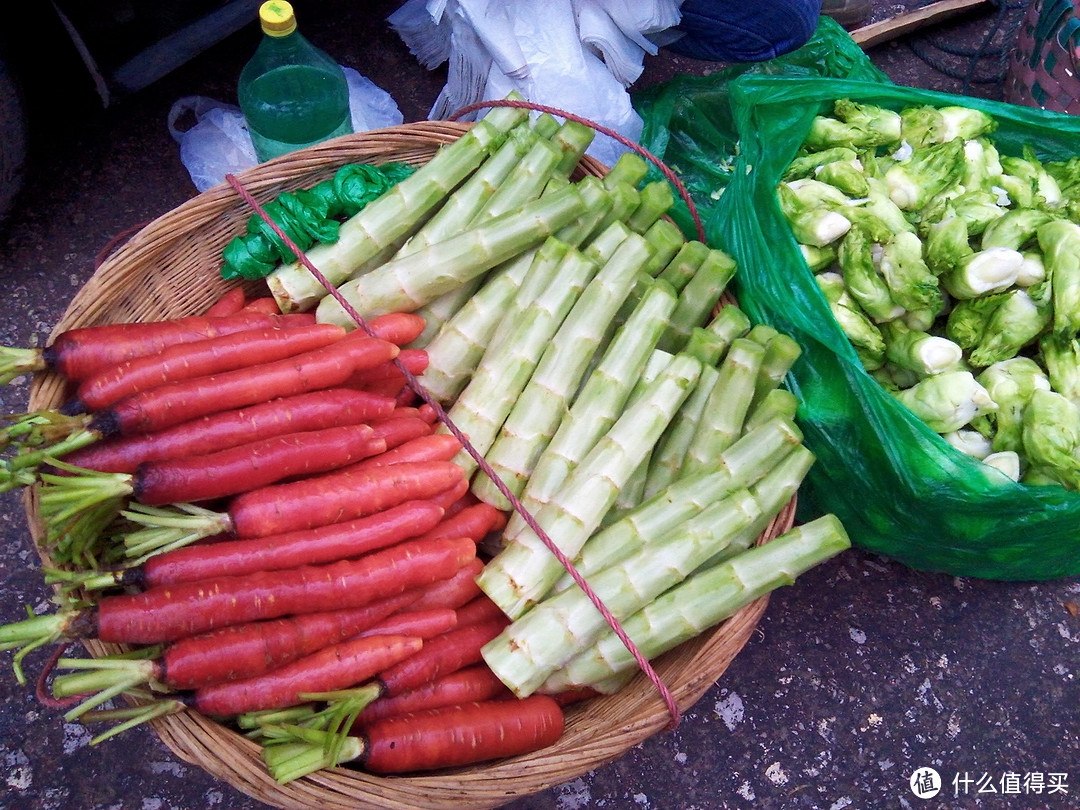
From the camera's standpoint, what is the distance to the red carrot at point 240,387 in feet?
5.23

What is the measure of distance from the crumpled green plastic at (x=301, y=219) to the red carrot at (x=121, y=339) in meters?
0.27

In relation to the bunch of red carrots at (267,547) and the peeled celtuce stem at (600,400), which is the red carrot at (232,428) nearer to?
the bunch of red carrots at (267,547)

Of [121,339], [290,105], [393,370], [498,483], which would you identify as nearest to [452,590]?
[498,483]

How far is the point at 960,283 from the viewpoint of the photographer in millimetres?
2047

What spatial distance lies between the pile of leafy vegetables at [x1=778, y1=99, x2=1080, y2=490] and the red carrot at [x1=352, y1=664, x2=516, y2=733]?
4.08ft

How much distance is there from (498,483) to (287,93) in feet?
5.77

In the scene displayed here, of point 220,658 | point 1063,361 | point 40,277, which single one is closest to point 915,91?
point 1063,361

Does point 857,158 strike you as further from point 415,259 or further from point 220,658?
point 220,658

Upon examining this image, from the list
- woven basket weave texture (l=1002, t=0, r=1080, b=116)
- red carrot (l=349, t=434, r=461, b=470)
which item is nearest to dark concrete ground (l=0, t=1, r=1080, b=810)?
red carrot (l=349, t=434, r=461, b=470)

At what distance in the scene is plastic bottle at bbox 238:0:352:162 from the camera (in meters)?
2.64

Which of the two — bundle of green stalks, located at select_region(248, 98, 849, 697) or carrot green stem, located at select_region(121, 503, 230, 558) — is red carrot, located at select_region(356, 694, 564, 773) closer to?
bundle of green stalks, located at select_region(248, 98, 849, 697)

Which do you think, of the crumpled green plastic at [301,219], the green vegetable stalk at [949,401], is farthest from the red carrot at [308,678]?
the green vegetable stalk at [949,401]

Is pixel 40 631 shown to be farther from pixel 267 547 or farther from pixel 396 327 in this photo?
pixel 396 327

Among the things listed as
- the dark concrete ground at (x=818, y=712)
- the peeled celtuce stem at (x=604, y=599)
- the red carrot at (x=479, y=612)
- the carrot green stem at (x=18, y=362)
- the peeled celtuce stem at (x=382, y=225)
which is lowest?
the dark concrete ground at (x=818, y=712)
